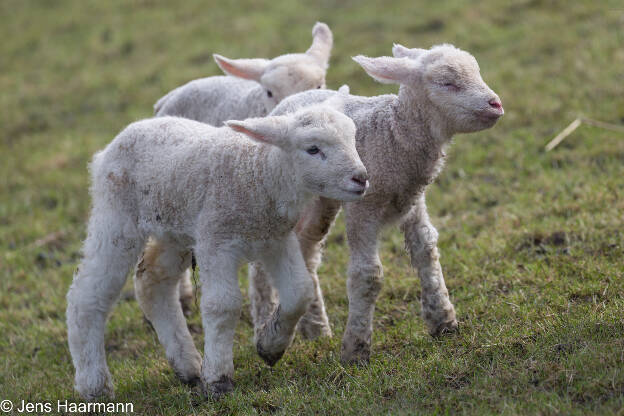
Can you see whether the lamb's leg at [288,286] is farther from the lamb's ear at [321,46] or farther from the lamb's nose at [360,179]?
the lamb's ear at [321,46]

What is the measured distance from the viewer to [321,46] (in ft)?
21.0

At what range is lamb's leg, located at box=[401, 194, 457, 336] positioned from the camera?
516 cm

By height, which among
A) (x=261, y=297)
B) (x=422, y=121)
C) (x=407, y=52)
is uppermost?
(x=407, y=52)

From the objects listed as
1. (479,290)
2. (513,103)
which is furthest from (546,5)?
(479,290)

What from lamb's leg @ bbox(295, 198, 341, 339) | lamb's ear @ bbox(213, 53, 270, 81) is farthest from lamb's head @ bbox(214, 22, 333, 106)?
lamb's leg @ bbox(295, 198, 341, 339)

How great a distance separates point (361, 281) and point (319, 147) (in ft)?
3.23

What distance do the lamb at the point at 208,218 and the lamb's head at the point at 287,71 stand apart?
90 centimetres

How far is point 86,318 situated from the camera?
5.18 m

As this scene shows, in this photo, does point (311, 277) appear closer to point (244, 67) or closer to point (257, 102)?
point (257, 102)

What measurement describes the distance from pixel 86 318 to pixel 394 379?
6.51 ft

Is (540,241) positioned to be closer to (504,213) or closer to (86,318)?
(504,213)

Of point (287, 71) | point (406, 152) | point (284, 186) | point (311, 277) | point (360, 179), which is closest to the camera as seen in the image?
point (360, 179)

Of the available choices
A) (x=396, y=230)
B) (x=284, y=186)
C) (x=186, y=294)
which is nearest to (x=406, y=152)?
(x=284, y=186)

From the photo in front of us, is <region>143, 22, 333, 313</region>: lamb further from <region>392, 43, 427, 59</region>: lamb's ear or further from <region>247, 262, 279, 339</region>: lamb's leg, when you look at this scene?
<region>392, 43, 427, 59</region>: lamb's ear
